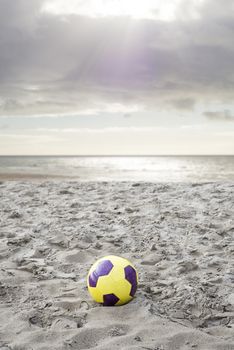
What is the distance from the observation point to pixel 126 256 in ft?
15.4

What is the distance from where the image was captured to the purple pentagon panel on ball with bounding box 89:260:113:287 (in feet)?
11.0

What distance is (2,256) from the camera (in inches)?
182

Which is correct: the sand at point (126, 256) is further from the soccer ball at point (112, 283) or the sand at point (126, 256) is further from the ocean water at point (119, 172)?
the ocean water at point (119, 172)

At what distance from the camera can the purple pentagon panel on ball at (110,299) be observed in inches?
129

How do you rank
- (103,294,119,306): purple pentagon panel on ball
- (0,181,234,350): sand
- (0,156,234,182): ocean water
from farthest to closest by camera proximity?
(0,156,234,182): ocean water → (103,294,119,306): purple pentagon panel on ball → (0,181,234,350): sand

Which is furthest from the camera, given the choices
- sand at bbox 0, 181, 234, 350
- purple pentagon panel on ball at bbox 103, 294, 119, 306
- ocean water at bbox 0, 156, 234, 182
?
ocean water at bbox 0, 156, 234, 182

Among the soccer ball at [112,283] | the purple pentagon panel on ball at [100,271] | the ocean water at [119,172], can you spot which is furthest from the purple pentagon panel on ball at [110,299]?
the ocean water at [119,172]

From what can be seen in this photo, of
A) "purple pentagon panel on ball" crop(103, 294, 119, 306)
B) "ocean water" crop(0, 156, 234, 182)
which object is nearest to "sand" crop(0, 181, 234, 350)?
"purple pentagon panel on ball" crop(103, 294, 119, 306)

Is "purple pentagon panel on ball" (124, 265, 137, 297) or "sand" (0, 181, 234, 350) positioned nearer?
"sand" (0, 181, 234, 350)

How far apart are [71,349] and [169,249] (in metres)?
2.44

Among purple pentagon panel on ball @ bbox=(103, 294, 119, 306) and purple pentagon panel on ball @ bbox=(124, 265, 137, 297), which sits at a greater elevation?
purple pentagon panel on ball @ bbox=(124, 265, 137, 297)

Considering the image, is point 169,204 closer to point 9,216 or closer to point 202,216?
point 202,216

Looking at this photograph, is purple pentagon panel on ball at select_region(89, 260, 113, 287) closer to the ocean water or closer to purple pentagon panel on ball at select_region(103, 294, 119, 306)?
purple pentagon panel on ball at select_region(103, 294, 119, 306)

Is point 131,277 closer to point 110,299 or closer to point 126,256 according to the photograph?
point 110,299
